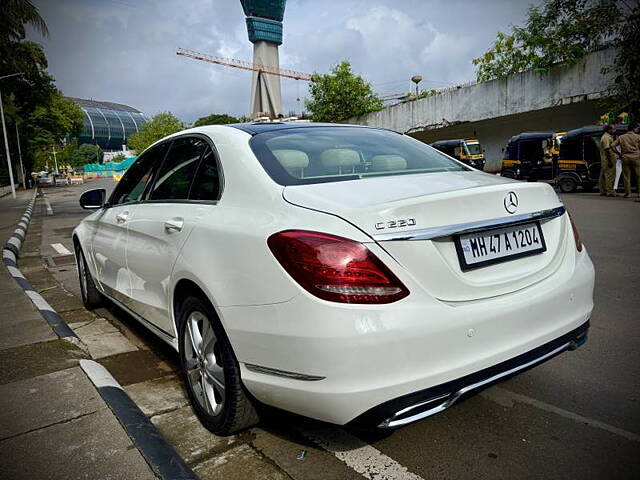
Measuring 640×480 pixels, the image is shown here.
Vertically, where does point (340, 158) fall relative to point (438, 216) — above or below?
above

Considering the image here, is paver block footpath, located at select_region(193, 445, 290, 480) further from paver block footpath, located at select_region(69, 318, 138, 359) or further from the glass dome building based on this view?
the glass dome building

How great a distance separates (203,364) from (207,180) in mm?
942

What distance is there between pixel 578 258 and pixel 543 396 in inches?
32.2

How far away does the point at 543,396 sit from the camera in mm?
2809

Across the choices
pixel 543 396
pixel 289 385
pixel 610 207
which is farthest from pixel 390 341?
pixel 610 207

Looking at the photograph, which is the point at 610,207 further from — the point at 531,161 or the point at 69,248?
the point at 69,248

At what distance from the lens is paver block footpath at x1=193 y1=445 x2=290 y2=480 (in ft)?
7.23

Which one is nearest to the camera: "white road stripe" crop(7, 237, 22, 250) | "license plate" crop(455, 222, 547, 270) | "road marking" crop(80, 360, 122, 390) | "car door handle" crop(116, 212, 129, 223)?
"license plate" crop(455, 222, 547, 270)

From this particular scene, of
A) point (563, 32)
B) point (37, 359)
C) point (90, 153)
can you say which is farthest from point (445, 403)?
point (90, 153)

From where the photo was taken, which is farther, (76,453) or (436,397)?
(76,453)

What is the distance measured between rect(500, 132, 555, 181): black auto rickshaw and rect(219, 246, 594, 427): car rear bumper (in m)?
19.4

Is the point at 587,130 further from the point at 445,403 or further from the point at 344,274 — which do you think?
the point at 344,274

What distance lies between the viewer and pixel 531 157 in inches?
801

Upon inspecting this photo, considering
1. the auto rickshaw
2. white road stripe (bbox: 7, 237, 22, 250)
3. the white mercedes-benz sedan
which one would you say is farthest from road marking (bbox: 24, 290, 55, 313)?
the auto rickshaw
